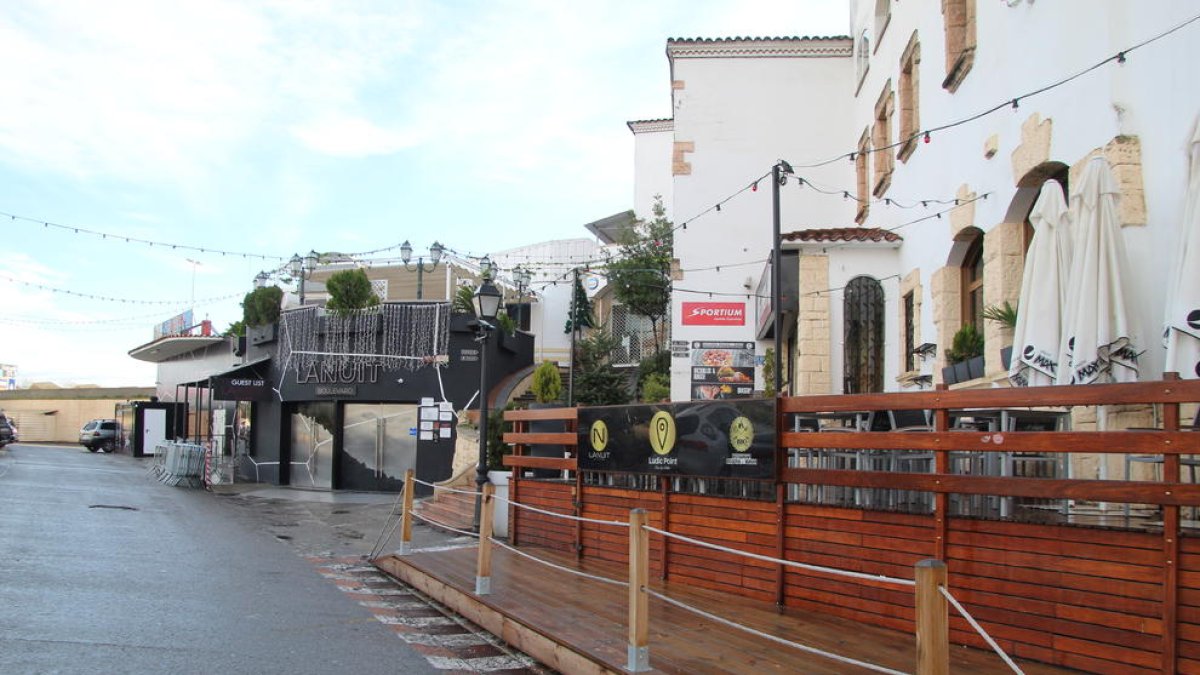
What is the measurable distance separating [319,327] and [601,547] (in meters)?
16.6

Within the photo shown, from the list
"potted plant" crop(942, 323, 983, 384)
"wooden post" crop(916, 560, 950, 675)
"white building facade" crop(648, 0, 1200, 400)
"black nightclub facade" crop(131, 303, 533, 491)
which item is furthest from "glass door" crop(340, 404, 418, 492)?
"wooden post" crop(916, 560, 950, 675)

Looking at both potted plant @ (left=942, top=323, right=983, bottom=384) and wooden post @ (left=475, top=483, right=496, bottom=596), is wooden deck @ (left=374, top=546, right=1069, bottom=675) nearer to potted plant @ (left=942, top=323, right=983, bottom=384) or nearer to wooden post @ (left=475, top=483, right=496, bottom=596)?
wooden post @ (left=475, top=483, right=496, bottom=596)

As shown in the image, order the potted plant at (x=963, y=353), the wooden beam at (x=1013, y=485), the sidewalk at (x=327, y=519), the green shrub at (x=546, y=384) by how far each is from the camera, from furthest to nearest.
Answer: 1. the green shrub at (x=546, y=384)
2. the sidewalk at (x=327, y=519)
3. the potted plant at (x=963, y=353)
4. the wooden beam at (x=1013, y=485)

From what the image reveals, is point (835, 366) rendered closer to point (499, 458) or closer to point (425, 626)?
point (499, 458)

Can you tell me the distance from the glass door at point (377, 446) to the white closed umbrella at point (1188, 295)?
1924cm

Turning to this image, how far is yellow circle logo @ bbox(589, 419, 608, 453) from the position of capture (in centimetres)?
993

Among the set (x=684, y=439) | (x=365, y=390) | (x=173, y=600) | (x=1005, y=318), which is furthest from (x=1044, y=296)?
(x=365, y=390)

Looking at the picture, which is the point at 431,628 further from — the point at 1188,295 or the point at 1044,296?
the point at 1188,295

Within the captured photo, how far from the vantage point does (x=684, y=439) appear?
28.0 feet

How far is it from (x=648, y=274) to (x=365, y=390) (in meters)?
10.3

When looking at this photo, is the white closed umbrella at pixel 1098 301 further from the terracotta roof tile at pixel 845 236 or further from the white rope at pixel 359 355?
the white rope at pixel 359 355

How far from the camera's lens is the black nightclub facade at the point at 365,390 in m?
23.3

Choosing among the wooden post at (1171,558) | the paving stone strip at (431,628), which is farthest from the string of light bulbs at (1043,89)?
the paving stone strip at (431,628)

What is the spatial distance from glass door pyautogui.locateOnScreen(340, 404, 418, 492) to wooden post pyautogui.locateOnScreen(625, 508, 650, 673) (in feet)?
60.5
